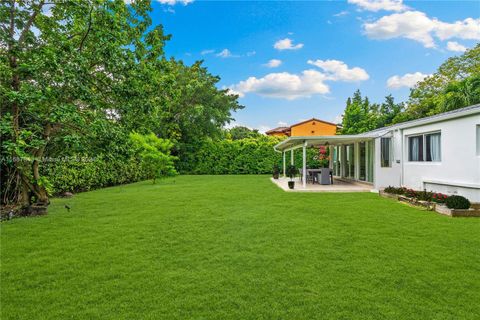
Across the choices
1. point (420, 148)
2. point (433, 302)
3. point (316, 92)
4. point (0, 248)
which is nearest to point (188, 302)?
point (433, 302)

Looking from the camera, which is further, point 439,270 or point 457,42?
point 457,42

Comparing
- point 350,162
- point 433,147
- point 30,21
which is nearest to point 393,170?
point 433,147

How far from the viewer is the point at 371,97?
4491 centimetres

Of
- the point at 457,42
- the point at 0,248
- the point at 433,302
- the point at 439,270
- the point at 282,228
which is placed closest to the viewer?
the point at 433,302

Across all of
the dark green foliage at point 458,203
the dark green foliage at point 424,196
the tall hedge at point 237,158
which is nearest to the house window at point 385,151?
the dark green foliage at point 424,196

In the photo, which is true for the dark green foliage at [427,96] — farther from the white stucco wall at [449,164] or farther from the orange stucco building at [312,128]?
the white stucco wall at [449,164]

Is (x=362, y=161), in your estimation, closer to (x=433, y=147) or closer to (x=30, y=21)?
(x=433, y=147)

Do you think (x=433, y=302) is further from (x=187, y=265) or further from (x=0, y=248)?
(x=0, y=248)

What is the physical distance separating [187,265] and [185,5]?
14.9 metres

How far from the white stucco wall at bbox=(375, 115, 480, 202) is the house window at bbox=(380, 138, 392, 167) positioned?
0.54 meters

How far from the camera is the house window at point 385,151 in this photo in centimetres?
1408

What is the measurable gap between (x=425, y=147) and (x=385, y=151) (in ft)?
8.10

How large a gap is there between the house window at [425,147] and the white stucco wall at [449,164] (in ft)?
0.65

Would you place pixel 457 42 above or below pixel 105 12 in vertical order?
above
